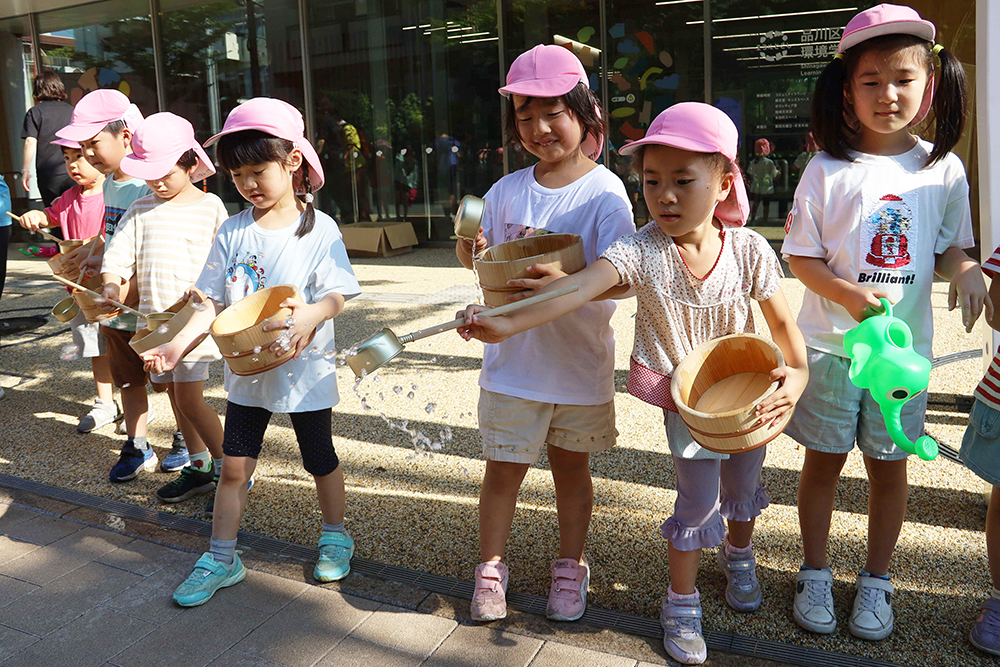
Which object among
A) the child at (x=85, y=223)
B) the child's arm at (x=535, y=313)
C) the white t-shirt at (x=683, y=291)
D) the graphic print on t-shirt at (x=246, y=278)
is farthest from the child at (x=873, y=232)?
the child at (x=85, y=223)

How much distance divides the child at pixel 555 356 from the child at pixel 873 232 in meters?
0.59

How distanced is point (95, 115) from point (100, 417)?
72.0 inches

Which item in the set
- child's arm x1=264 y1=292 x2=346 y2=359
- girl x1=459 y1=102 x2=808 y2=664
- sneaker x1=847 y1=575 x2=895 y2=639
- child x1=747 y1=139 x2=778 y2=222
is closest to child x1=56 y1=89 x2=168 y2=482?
child's arm x1=264 y1=292 x2=346 y2=359

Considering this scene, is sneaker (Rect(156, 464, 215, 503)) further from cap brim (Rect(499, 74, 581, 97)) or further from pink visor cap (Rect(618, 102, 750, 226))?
pink visor cap (Rect(618, 102, 750, 226))

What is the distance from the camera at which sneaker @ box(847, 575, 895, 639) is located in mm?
2439

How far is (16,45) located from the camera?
15.2m

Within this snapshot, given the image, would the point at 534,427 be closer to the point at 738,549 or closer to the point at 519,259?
the point at 519,259

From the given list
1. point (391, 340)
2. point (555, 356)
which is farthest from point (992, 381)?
point (391, 340)

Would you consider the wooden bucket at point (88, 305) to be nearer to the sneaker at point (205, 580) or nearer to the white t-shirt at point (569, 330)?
the sneaker at point (205, 580)

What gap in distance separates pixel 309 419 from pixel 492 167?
9560 mm

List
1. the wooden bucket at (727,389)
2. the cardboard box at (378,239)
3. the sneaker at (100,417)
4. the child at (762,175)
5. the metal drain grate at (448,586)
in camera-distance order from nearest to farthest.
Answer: the wooden bucket at (727,389) → the metal drain grate at (448,586) → the sneaker at (100,417) → the child at (762,175) → the cardboard box at (378,239)

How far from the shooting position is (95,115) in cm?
379

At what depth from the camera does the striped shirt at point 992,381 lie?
2.24 meters

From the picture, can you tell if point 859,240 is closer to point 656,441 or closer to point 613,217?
point 613,217
